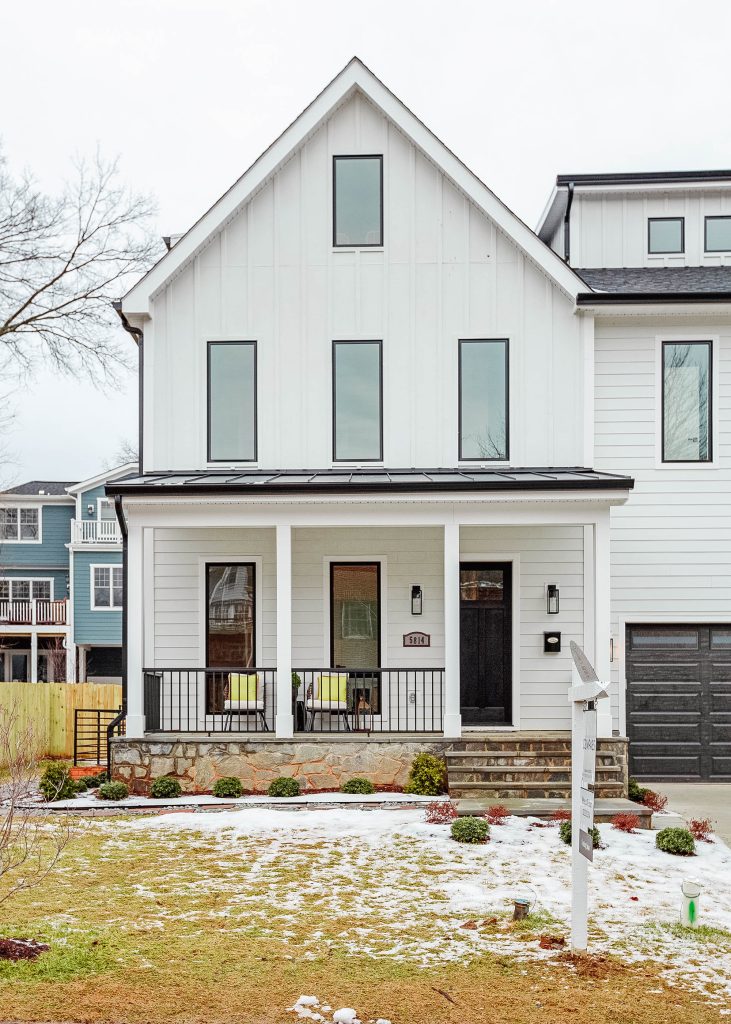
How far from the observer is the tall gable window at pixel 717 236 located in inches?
600

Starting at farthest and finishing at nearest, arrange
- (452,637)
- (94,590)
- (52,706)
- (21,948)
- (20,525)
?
(20,525)
(94,590)
(52,706)
(452,637)
(21,948)

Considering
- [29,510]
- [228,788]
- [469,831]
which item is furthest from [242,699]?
[29,510]

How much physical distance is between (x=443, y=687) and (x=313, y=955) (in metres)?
6.52

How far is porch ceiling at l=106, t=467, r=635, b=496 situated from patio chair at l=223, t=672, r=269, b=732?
2.46 m

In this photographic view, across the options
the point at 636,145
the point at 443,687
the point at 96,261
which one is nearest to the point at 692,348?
the point at 443,687

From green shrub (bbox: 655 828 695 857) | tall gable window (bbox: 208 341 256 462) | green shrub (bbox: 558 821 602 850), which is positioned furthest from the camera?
tall gable window (bbox: 208 341 256 462)

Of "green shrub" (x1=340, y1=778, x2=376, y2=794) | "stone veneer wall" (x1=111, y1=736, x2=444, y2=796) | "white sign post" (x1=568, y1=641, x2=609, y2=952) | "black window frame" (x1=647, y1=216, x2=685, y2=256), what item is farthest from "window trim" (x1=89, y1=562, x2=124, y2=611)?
"white sign post" (x1=568, y1=641, x2=609, y2=952)

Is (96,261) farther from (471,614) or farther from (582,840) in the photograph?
(582,840)

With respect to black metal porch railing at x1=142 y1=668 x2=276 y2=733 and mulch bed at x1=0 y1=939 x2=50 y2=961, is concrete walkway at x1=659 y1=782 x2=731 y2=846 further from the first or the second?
mulch bed at x1=0 y1=939 x2=50 y2=961

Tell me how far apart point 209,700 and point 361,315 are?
569 centimetres

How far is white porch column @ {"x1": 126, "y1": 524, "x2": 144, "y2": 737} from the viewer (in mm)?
11492

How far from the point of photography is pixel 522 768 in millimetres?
11070

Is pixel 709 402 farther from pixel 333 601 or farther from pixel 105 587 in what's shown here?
pixel 105 587

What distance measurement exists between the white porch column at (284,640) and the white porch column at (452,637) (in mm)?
1931
